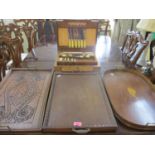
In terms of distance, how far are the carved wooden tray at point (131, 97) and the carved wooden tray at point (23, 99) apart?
0.45 metres

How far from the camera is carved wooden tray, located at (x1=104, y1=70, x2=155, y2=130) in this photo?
33.2 inches

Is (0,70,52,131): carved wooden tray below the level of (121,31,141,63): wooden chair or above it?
below

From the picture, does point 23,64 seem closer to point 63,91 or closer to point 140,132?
point 63,91

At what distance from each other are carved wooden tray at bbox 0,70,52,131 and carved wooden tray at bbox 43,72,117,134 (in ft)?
0.19

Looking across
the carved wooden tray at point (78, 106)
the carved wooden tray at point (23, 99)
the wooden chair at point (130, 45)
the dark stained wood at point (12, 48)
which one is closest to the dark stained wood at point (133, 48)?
the wooden chair at point (130, 45)

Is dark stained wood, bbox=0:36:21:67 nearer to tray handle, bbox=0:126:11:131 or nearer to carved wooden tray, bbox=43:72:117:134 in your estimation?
carved wooden tray, bbox=43:72:117:134

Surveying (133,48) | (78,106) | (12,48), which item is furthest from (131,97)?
(12,48)

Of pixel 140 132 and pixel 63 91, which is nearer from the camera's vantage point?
pixel 140 132

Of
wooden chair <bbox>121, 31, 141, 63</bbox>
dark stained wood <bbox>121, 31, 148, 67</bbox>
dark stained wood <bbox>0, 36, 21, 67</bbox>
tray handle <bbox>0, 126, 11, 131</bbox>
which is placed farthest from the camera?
Result: wooden chair <bbox>121, 31, 141, 63</bbox>

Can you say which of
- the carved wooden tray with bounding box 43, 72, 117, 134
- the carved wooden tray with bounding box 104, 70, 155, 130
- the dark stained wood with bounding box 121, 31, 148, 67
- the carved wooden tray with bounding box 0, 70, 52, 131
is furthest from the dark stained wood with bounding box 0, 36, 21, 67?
the dark stained wood with bounding box 121, 31, 148, 67

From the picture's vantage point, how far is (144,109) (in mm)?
947

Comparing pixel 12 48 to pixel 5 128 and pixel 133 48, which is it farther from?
pixel 133 48
